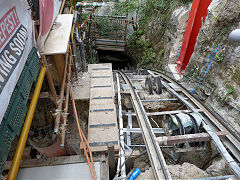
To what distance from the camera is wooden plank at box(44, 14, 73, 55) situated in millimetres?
3832

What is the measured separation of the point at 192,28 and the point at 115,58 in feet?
34.0

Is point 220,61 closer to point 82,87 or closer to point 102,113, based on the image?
point 102,113

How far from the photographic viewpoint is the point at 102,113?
5.46 meters

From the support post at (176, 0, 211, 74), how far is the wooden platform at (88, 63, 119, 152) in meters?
4.08

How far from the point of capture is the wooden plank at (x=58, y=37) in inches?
151

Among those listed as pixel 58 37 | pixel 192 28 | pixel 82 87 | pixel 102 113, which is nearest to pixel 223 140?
pixel 102 113

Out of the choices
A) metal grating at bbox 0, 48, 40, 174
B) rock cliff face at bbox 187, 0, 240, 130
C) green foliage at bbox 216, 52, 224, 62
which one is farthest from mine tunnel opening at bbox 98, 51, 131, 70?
metal grating at bbox 0, 48, 40, 174

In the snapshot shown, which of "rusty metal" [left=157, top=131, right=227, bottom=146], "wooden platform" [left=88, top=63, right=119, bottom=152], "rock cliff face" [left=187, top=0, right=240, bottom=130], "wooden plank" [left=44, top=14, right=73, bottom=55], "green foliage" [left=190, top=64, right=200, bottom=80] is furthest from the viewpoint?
"green foliage" [left=190, top=64, right=200, bottom=80]

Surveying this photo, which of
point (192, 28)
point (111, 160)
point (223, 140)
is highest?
point (192, 28)

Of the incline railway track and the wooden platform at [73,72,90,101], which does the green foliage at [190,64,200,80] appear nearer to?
the incline railway track

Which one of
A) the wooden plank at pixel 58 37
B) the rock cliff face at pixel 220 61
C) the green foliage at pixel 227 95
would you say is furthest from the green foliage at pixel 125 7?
the green foliage at pixel 227 95

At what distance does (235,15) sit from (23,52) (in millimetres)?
7038

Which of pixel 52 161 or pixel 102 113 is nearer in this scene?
pixel 52 161

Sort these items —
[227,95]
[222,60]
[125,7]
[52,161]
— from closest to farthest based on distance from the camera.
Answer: [52,161]
[227,95]
[222,60]
[125,7]
